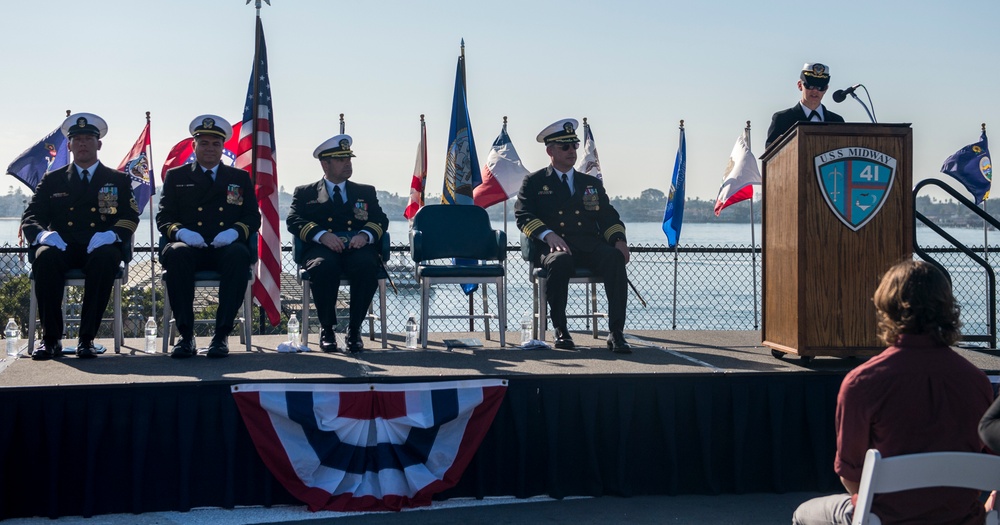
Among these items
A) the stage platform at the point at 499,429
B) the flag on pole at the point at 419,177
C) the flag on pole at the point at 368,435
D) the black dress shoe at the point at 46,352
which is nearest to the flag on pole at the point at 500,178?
the flag on pole at the point at 419,177

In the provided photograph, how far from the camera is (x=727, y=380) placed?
459 centimetres

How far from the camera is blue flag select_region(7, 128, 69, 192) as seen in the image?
302 inches

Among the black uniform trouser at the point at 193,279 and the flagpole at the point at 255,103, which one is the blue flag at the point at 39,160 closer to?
the flagpole at the point at 255,103

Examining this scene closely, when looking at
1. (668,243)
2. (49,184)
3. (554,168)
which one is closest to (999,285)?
(668,243)

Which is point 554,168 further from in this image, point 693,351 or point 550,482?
point 550,482

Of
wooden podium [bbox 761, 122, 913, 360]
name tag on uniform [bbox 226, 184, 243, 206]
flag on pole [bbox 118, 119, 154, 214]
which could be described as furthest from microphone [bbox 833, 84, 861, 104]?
flag on pole [bbox 118, 119, 154, 214]

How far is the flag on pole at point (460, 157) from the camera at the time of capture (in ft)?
25.3

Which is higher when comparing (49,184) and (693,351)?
(49,184)

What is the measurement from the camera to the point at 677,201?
888 cm

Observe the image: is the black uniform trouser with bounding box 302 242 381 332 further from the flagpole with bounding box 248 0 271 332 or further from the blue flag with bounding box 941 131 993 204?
the blue flag with bounding box 941 131 993 204

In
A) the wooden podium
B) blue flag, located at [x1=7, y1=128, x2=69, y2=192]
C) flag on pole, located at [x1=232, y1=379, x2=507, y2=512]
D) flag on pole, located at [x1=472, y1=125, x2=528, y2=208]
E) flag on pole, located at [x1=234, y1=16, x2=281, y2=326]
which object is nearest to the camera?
flag on pole, located at [x1=232, y1=379, x2=507, y2=512]

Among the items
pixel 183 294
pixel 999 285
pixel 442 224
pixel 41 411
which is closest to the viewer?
pixel 41 411

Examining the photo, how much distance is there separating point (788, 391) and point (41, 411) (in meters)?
3.34

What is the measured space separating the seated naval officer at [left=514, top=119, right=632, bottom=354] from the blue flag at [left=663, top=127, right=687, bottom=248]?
2798mm
